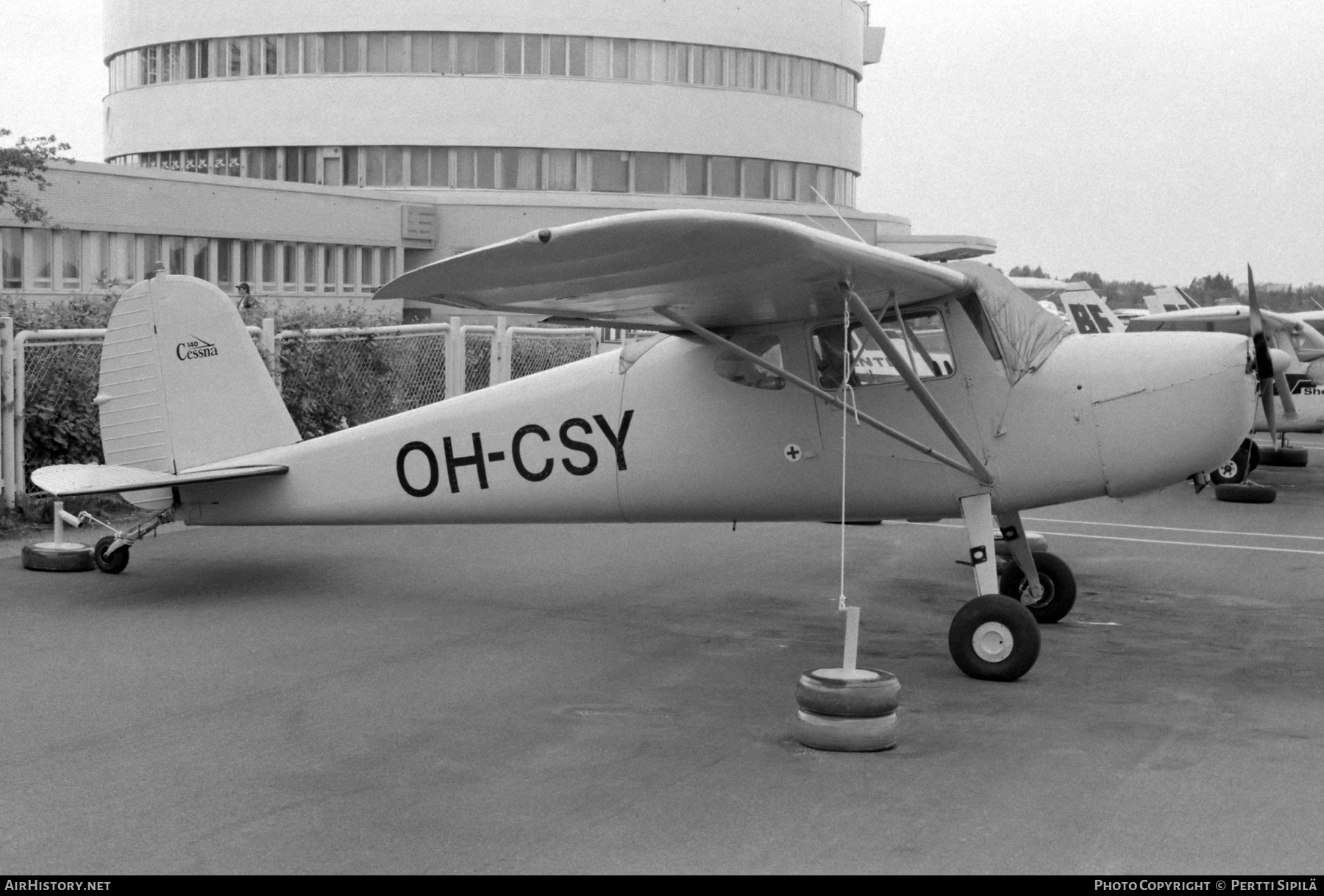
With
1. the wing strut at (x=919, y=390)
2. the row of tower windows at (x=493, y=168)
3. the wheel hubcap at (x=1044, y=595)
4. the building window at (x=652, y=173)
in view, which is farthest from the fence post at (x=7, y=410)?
the building window at (x=652, y=173)

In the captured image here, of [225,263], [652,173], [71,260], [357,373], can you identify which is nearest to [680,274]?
[357,373]

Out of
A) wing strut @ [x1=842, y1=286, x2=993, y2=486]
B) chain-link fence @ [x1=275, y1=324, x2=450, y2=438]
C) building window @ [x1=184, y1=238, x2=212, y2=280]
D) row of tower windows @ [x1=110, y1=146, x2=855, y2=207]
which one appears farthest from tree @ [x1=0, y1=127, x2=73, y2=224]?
row of tower windows @ [x1=110, y1=146, x2=855, y2=207]

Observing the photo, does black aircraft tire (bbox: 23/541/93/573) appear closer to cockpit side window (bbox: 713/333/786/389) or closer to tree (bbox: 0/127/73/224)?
cockpit side window (bbox: 713/333/786/389)

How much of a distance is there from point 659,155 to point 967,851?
193 feet

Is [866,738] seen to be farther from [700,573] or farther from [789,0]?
[789,0]

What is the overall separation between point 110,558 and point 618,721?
5567 mm

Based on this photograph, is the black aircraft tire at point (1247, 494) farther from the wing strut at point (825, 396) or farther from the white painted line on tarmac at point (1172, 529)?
the wing strut at point (825, 396)

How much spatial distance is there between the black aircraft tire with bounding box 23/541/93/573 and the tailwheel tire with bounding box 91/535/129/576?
0.43ft

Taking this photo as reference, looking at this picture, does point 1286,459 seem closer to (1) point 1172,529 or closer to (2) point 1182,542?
(1) point 1172,529

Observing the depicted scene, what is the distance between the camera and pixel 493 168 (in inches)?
2413

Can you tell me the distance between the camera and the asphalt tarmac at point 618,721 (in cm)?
536

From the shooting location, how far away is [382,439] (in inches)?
395

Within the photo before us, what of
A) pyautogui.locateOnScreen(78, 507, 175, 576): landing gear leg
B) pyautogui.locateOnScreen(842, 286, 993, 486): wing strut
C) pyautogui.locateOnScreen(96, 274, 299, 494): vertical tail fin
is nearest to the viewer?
pyautogui.locateOnScreen(842, 286, 993, 486): wing strut

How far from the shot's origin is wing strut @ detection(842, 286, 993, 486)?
25.1 ft
